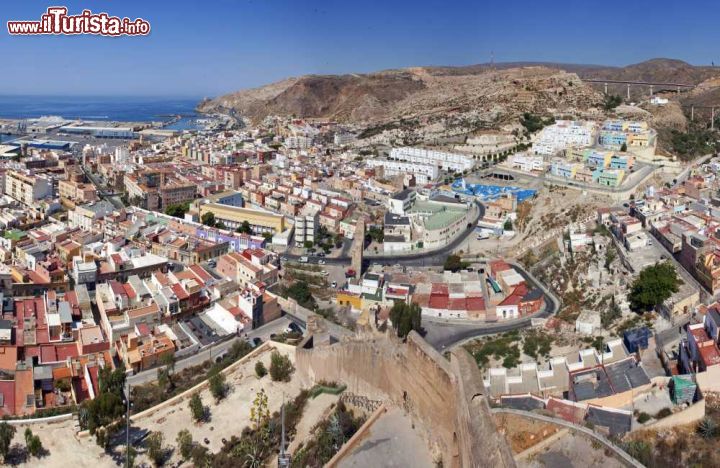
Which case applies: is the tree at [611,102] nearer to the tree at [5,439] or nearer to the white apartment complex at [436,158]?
the white apartment complex at [436,158]

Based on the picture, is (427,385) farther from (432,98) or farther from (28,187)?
(432,98)

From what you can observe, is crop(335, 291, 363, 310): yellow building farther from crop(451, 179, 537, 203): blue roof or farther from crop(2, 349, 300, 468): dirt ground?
crop(451, 179, 537, 203): blue roof

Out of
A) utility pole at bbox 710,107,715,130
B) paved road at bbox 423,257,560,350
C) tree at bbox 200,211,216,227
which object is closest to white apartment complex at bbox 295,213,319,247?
tree at bbox 200,211,216,227

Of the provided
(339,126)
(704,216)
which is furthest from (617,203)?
(339,126)

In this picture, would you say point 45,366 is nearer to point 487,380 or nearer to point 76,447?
point 76,447

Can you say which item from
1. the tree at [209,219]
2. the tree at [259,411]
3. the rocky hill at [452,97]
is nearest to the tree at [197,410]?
the tree at [259,411]

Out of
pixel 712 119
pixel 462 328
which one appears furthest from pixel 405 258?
pixel 712 119
